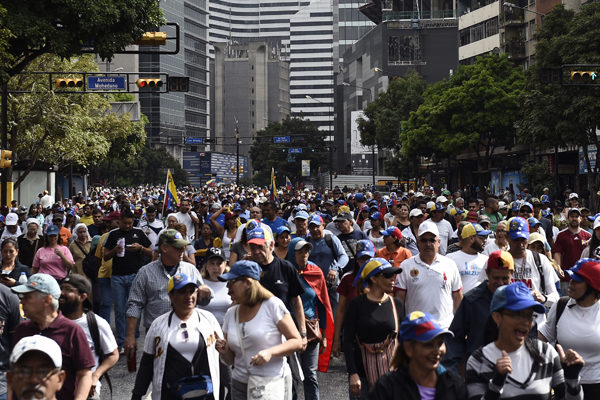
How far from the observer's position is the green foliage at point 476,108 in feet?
173

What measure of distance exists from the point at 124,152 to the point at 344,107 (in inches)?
2976

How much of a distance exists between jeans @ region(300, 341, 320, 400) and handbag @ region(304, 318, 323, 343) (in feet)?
0.19

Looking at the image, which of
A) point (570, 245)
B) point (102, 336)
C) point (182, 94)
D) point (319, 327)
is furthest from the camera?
point (182, 94)

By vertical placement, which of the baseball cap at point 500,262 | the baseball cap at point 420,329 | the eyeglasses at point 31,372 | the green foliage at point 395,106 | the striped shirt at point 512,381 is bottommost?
the striped shirt at point 512,381

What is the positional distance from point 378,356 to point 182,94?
529 feet

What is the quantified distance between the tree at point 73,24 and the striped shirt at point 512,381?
16.0 meters

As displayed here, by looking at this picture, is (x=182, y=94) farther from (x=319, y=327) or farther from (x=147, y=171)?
(x=319, y=327)

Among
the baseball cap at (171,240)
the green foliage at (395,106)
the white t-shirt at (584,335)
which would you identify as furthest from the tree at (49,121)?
the green foliage at (395,106)

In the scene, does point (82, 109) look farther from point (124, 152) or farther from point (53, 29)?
point (124, 152)

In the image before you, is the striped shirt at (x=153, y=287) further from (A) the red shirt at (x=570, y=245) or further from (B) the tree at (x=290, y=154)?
(B) the tree at (x=290, y=154)

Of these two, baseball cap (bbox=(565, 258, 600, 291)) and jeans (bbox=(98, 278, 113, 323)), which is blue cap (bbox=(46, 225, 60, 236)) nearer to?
jeans (bbox=(98, 278, 113, 323))

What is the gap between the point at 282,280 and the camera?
7699 mm

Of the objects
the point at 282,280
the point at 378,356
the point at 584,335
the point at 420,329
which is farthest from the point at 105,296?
the point at 420,329

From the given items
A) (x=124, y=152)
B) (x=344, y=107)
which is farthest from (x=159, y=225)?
(x=344, y=107)
